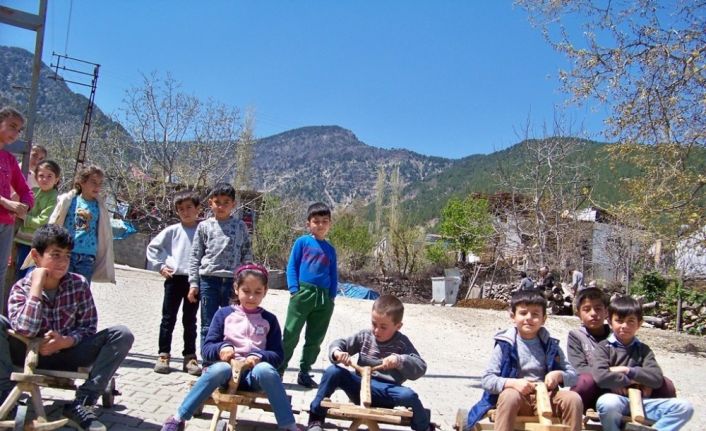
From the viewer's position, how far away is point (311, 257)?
5.45 m

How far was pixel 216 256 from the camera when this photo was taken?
16.9 ft

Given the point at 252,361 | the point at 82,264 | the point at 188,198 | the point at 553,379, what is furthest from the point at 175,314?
the point at 553,379

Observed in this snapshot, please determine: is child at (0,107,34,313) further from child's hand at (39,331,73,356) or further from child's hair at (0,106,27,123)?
child's hand at (39,331,73,356)

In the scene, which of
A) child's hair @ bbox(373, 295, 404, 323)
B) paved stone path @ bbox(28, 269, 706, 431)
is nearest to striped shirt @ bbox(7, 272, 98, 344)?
paved stone path @ bbox(28, 269, 706, 431)

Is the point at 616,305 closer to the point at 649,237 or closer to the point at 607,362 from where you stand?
the point at 607,362

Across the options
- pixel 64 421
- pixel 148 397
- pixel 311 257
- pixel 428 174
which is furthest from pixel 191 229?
pixel 428 174

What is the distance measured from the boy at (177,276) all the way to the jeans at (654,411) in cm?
344

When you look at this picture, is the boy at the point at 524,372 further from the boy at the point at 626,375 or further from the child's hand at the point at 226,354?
the child's hand at the point at 226,354

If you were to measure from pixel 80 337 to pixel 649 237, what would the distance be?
1309cm

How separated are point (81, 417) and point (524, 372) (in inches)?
108

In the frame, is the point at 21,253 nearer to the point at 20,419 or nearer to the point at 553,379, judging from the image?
the point at 20,419

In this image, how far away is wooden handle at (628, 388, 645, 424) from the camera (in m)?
3.52

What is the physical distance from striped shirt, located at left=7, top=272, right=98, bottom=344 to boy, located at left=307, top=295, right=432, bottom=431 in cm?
157

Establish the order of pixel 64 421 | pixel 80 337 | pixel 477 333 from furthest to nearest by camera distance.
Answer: pixel 477 333 → pixel 80 337 → pixel 64 421
